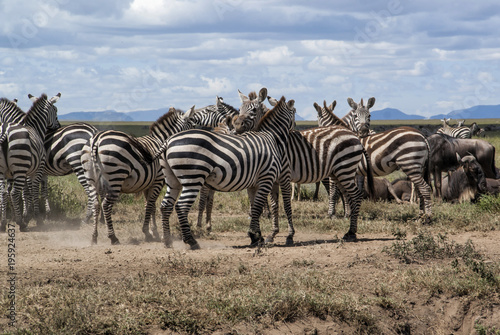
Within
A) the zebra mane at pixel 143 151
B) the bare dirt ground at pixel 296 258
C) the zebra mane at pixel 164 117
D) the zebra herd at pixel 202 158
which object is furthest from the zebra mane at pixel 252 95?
the bare dirt ground at pixel 296 258

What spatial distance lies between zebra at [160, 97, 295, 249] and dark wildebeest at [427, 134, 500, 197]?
6889 millimetres

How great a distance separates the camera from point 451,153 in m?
14.7

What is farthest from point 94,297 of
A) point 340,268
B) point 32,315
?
point 340,268

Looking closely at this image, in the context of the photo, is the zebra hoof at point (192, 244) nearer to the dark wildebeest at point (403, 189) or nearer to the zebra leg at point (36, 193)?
the zebra leg at point (36, 193)

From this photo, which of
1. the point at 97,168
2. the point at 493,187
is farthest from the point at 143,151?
the point at 493,187

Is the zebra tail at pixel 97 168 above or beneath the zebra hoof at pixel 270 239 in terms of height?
above

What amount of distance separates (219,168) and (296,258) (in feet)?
5.57

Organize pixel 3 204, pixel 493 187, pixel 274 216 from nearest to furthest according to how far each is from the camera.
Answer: pixel 274 216
pixel 3 204
pixel 493 187

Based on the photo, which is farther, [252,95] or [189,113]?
[252,95]

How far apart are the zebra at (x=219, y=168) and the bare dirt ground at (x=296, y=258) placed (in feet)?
2.25

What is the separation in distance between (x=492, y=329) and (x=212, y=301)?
3093mm

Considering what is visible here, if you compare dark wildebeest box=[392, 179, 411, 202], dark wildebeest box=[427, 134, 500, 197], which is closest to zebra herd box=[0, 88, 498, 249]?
dark wildebeest box=[392, 179, 411, 202]

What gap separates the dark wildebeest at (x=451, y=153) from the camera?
14570 millimetres

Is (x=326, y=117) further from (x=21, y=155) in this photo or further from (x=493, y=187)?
(x=21, y=155)
